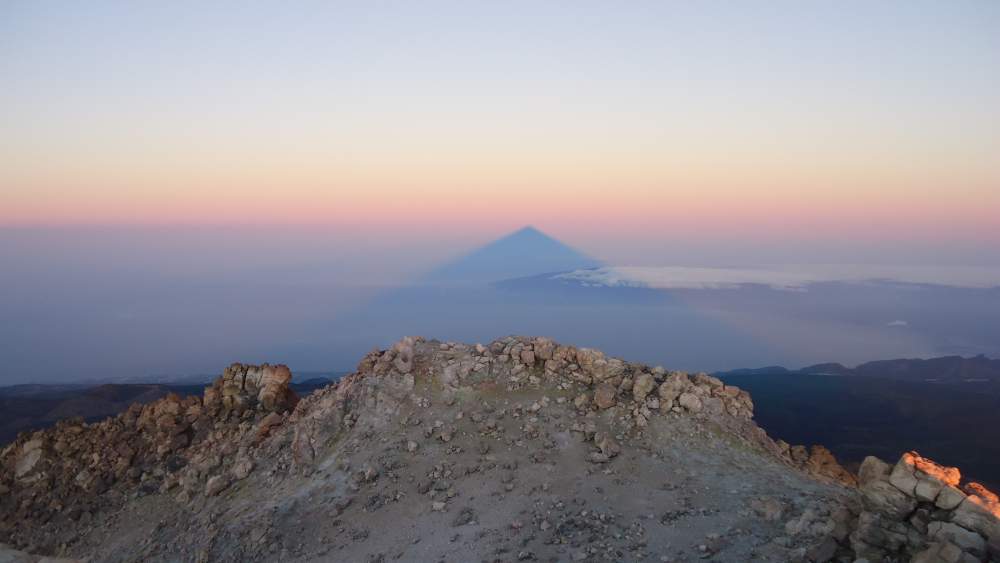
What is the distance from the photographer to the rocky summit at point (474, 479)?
41.5ft

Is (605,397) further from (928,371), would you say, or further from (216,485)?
(928,371)

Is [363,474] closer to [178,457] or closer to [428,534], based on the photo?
[428,534]

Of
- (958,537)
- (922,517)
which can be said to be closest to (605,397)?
(922,517)

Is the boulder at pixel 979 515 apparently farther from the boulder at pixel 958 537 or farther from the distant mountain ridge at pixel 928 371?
the distant mountain ridge at pixel 928 371

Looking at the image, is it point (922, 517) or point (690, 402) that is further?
point (690, 402)

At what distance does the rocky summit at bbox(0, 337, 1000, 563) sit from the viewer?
12.7m

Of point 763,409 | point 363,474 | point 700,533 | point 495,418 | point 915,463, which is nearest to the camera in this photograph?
point 915,463

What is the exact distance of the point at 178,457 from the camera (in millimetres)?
22438

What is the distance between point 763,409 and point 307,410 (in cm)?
5554

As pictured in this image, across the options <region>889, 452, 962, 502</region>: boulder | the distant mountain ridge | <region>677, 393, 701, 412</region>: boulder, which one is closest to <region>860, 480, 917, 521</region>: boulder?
<region>889, 452, 962, 502</region>: boulder

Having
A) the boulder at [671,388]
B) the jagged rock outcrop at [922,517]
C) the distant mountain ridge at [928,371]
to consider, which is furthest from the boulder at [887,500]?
the distant mountain ridge at [928,371]

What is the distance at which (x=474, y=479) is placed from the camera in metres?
16.8

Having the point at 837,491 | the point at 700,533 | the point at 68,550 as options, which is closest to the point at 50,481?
the point at 68,550

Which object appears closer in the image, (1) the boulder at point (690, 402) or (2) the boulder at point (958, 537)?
(2) the boulder at point (958, 537)
